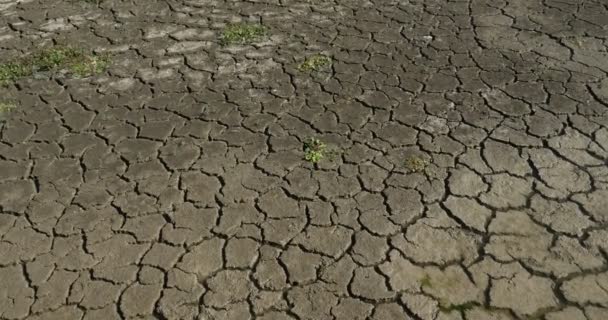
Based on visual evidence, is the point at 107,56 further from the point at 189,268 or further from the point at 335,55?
the point at 189,268

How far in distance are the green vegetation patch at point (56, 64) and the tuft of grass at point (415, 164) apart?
3.04 metres

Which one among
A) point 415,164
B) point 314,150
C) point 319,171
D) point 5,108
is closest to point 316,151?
point 314,150

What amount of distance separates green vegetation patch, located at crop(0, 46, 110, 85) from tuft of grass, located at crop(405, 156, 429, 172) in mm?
3037

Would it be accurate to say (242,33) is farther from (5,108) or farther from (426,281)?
(426,281)

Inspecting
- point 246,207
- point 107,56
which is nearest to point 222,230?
point 246,207

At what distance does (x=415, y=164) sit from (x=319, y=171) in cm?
68

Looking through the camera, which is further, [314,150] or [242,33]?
[242,33]

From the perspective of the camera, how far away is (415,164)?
12.6 feet

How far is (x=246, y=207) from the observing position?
141 inches

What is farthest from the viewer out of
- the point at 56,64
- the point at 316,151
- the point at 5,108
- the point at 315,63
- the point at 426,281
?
the point at 56,64

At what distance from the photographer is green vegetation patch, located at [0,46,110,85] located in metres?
5.05

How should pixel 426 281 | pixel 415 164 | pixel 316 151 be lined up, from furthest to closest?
pixel 316 151
pixel 415 164
pixel 426 281

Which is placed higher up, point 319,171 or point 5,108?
point 319,171

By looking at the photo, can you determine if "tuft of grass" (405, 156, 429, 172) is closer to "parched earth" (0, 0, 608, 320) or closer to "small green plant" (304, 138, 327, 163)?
"parched earth" (0, 0, 608, 320)
